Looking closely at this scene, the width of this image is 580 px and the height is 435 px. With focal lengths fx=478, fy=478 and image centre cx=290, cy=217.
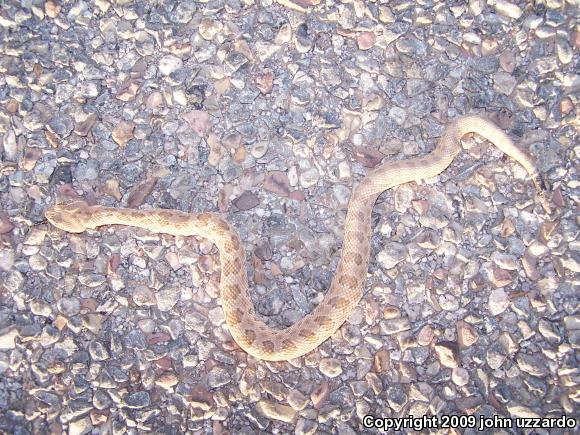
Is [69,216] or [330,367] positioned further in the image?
[69,216]

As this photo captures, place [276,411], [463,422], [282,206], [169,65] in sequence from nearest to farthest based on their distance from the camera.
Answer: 1. [463,422]
2. [276,411]
3. [282,206]
4. [169,65]

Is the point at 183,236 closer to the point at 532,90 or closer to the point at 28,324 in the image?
the point at 28,324

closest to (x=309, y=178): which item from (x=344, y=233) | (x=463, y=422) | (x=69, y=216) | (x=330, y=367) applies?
(x=344, y=233)

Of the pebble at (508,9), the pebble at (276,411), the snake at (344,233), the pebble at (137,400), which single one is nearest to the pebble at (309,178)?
the snake at (344,233)

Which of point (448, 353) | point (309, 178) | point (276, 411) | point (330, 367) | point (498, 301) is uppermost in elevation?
point (309, 178)

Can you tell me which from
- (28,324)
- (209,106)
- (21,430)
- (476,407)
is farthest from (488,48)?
(21,430)

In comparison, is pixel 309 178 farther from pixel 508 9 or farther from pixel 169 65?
pixel 508 9

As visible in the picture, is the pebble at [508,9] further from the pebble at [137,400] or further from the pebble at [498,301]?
the pebble at [137,400]

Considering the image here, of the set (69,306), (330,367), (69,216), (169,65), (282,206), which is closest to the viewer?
(330,367)

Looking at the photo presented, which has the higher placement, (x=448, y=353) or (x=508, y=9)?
(x=508, y=9)
